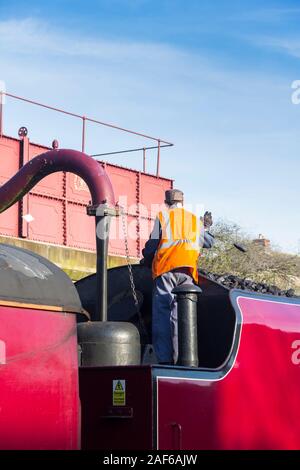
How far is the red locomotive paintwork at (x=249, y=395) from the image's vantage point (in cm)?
524

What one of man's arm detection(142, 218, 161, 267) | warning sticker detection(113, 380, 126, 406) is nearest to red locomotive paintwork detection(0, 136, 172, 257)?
man's arm detection(142, 218, 161, 267)

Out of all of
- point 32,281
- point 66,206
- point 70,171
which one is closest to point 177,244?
point 70,171

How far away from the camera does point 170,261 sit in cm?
620

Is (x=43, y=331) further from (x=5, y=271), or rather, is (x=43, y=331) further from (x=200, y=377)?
(x=200, y=377)

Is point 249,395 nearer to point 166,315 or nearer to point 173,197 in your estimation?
point 166,315

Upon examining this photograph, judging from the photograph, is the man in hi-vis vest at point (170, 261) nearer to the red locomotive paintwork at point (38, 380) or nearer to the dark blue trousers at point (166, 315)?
the dark blue trousers at point (166, 315)

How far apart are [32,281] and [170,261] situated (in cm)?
153

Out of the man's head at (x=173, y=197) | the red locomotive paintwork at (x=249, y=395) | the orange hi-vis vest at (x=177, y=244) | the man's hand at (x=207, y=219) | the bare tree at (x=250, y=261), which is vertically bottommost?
the red locomotive paintwork at (x=249, y=395)

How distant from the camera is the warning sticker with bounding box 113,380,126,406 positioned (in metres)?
5.21

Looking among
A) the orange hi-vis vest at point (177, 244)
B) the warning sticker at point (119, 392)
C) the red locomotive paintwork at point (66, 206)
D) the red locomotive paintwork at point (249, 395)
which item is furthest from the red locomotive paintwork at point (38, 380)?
the red locomotive paintwork at point (66, 206)

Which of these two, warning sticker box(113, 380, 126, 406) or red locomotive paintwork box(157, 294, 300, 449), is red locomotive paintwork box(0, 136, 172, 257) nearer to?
red locomotive paintwork box(157, 294, 300, 449)

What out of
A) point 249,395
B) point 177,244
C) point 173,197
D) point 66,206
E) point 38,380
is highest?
point 66,206

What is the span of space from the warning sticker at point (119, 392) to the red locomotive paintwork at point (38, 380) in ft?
1.02

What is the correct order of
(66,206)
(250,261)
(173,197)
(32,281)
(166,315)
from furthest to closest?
1. (250,261)
2. (66,206)
3. (173,197)
4. (166,315)
5. (32,281)
